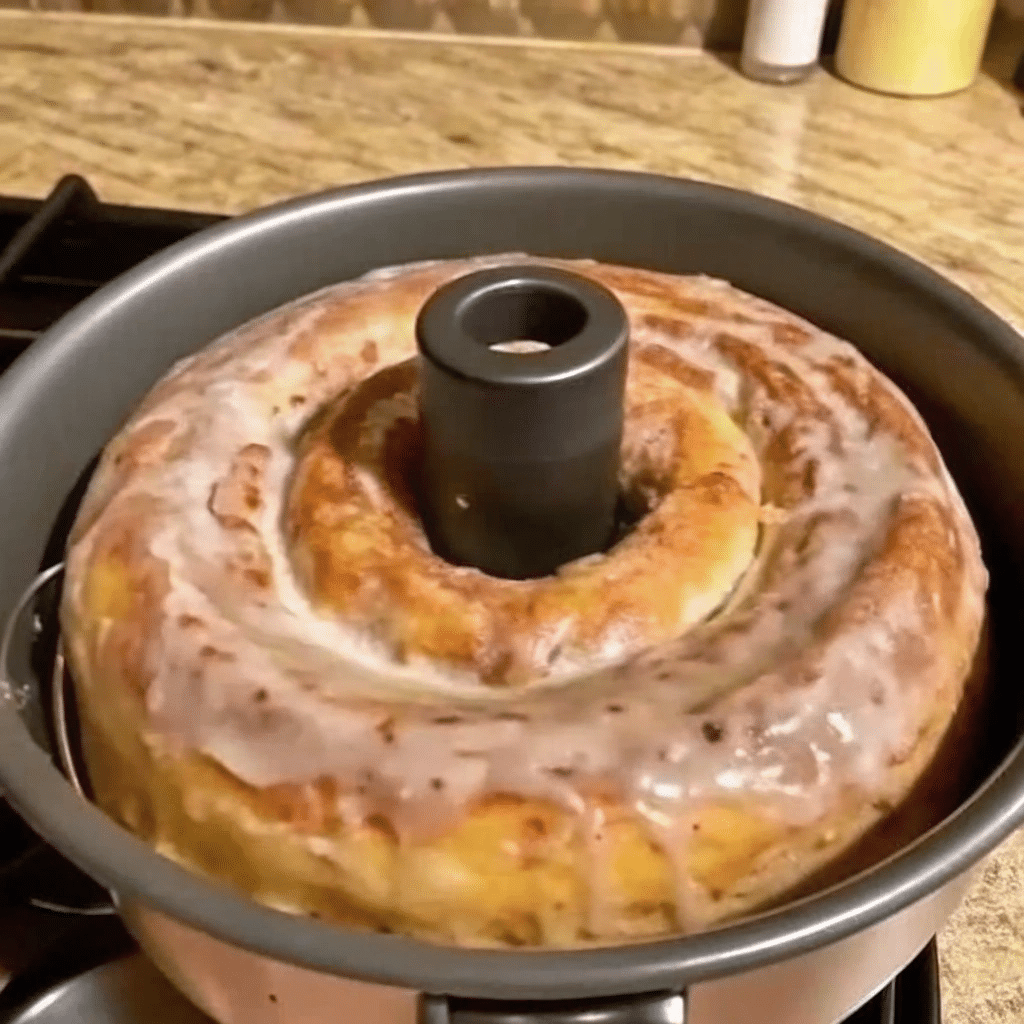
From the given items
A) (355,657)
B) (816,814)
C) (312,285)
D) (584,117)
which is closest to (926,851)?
(816,814)

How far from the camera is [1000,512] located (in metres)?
0.55

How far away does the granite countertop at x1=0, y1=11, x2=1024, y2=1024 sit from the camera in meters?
0.92

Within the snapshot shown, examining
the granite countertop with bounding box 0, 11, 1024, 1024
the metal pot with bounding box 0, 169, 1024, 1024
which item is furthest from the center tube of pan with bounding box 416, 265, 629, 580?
the granite countertop with bounding box 0, 11, 1024, 1024

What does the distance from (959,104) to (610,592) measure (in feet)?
2.25

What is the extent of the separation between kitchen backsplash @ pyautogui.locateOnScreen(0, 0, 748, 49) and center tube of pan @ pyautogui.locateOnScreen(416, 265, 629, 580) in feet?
2.10

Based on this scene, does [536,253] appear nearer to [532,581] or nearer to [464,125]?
[532,581]

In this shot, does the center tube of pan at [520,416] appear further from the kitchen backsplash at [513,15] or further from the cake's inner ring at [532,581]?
the kitchen backsplash at [513,15]

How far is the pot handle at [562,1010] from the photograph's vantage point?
377mm

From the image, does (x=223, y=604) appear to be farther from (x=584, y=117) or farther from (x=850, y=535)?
(x=584, y=117)

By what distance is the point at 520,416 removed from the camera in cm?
44

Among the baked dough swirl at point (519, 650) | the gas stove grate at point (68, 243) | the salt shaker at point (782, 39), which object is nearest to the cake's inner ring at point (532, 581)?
the baked dough swirl at point (519, 650)

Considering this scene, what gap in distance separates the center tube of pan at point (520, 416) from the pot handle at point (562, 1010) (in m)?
0.15

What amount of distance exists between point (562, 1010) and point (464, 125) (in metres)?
0.71

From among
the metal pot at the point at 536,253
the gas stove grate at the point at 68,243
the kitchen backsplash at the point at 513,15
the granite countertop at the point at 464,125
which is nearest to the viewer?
the metal pot at the point at 536,253
